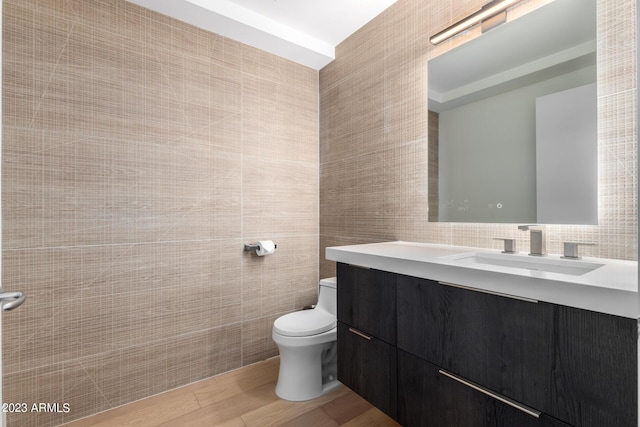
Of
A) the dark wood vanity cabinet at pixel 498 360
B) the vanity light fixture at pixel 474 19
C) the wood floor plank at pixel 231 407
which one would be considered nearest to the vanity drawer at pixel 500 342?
the dark wood vanity cabinet at pixel 498 360

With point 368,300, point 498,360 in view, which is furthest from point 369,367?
point 498,360

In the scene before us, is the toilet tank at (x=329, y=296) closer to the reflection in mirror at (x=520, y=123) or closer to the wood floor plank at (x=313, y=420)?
the wood floor plank at (x=313, y=420)

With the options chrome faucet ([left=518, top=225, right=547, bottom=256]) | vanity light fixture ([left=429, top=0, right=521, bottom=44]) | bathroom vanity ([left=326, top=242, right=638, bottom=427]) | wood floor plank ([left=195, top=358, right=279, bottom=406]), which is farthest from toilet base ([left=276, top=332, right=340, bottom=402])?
vanity light fixture ([left=429, top=0, right=521, bottom=44])

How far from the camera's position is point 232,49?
224 centimetres

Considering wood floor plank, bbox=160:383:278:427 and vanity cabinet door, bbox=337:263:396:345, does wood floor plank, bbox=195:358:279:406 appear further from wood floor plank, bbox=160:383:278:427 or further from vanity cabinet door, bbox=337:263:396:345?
vanity cabinet door, bbox=337:263:396:345

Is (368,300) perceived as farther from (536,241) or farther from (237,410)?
(237,410)

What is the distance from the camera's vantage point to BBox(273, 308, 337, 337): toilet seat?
183 cm

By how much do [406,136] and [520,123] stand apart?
24.9 inches

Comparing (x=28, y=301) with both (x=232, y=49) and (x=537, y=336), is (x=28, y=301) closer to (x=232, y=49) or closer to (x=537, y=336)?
(x=232, y=49)

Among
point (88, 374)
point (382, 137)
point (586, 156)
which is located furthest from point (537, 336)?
point (88, 374)

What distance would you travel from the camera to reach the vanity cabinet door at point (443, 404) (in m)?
0.97

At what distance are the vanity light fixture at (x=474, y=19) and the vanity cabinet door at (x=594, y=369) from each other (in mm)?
1389

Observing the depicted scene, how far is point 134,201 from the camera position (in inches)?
74.4

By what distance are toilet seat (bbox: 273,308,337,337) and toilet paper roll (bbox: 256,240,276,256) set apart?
19.0 inches
